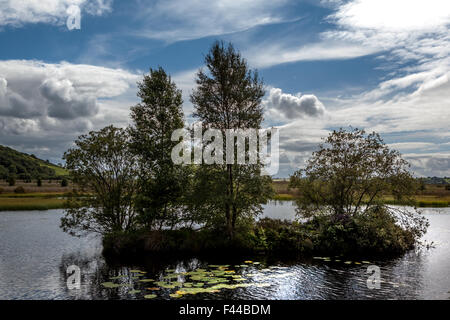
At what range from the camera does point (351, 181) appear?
28156 mm

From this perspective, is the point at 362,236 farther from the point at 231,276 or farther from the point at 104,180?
the point at 104,180

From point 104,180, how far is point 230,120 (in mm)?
11233


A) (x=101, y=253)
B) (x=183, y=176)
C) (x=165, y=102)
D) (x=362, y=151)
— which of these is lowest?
(x=101, y=253)

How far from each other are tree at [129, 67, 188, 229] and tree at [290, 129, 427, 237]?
10860 mm

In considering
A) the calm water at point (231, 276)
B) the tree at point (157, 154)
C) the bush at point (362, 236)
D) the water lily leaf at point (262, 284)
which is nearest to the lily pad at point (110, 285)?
the calm water at point (231, 276)

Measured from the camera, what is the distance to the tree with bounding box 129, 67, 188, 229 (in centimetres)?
2644

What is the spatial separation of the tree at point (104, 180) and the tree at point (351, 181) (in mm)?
14543

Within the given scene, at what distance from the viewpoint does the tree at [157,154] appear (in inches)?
1041

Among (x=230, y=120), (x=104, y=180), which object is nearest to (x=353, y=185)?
(x=230, y=120)

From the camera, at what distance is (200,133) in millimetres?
26469

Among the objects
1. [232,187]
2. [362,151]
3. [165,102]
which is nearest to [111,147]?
[165,102]

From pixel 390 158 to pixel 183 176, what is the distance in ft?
57.6
